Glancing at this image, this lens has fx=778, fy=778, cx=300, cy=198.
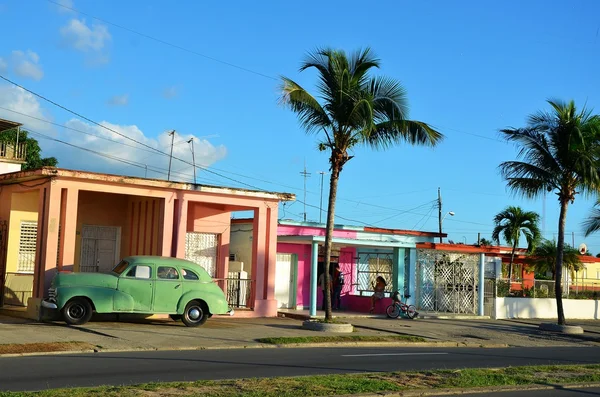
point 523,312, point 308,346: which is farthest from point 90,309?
point 523,312

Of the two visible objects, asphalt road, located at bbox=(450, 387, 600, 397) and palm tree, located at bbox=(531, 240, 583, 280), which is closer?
asphalt road, located at bbox=(450, 387, 600, 397)

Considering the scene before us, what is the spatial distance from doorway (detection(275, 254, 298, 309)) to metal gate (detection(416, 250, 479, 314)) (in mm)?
4792

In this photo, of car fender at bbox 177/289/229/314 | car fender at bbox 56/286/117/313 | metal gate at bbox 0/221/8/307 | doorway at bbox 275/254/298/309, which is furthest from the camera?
doorway at bbox 275/254/298/309

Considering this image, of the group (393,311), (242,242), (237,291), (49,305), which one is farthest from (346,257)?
(49,305)

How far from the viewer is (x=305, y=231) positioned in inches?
1179

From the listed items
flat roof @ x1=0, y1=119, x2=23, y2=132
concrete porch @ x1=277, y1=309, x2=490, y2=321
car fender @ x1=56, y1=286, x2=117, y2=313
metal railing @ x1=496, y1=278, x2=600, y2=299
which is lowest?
concrete porch @ x1=277, y1=309, x2=490, y2=321

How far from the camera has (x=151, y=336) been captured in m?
18.2

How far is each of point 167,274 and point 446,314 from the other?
42.5 ft

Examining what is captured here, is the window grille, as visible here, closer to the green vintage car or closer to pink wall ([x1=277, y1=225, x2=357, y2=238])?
pink wall ([x1=277, y1=225, x2=357, y2=238])

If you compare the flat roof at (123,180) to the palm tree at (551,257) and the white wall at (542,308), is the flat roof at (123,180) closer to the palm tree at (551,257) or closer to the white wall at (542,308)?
the white wall at (542,308)

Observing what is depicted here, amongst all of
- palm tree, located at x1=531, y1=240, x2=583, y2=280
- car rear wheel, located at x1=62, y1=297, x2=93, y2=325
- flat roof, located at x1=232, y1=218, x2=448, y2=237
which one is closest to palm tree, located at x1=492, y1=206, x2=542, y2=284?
palm tree, located at x1=531, y1=240, x2=583, y2=280

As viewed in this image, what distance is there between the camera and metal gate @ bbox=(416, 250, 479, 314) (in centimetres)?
3017

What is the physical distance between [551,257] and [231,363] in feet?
124

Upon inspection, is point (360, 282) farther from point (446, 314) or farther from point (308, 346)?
point (308, 346)
